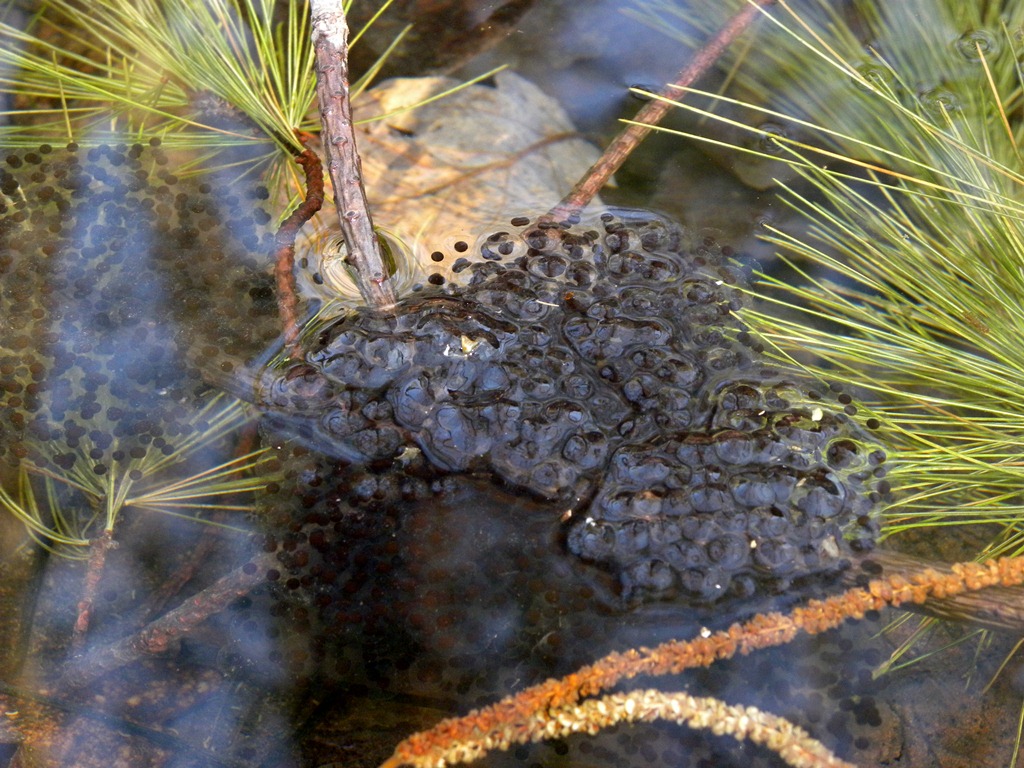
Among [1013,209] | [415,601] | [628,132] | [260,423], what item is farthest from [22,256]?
[1013,209]

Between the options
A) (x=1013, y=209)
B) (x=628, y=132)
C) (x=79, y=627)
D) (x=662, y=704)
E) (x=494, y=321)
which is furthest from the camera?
(x=628, y=132)

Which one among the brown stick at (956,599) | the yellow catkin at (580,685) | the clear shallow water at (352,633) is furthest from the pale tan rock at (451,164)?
the brown stick at (956,599)

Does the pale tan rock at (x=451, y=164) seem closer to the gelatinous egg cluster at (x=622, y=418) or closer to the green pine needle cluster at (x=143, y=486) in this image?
the gelatinous egg cluster at (x=622, y=418)

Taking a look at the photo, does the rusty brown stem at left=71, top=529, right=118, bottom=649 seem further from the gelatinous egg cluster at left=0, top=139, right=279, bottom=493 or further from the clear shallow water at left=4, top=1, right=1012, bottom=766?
the gelatinous egg cluster at left=0, top=139, right=279, bottom=493

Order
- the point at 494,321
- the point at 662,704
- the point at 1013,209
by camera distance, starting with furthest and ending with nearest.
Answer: the point at 494,321 < the point at 662,704 < the point at 1013,209

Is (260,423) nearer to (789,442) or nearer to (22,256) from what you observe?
(22,256)

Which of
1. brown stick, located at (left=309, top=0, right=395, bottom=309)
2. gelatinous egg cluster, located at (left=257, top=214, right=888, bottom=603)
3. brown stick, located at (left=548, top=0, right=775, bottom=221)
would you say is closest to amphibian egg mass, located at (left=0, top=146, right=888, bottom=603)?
gelatinous egg cluster, located at (left=257, top=214, right=888, bottom=603)

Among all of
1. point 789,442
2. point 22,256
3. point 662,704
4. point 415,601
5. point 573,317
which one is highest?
point 22,256
